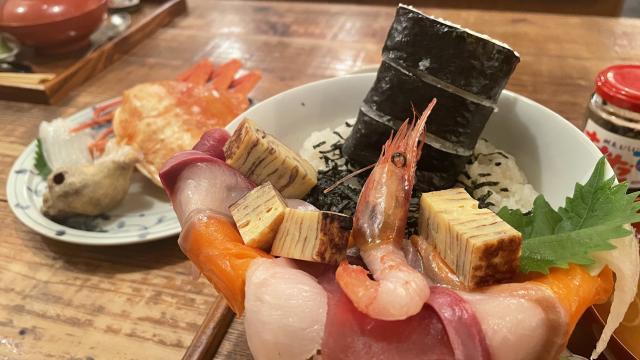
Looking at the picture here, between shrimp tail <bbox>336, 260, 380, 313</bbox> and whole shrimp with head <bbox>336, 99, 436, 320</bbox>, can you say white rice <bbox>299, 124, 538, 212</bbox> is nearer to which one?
whole shrimp with head <bbox>336, 99, 436, 320</bbox>

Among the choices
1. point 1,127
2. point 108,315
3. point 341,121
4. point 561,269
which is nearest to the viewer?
point 561,269

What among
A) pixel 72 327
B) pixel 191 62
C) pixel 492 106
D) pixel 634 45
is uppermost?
pixel 492 106

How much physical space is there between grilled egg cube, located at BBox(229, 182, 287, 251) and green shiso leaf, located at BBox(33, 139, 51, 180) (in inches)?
49.0

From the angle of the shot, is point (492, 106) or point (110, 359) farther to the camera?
point (110, 359)

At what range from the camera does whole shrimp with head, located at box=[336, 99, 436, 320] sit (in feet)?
2.06

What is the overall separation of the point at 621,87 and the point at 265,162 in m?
0.86

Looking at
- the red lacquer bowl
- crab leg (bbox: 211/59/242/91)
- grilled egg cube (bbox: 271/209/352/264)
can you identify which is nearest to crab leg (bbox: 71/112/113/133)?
crab leg (bbox: 211/59/242/91)

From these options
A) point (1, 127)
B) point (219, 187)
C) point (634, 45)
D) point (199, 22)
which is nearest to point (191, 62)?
point (199, 22)

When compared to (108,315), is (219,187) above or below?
above

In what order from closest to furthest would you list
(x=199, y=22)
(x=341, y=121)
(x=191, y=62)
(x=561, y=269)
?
(x=561, y=269), (x=341, y=121), (x=191, y=62), (x=199, y=22)

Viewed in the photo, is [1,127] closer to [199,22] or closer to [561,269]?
[199,22]

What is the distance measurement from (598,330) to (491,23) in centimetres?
195

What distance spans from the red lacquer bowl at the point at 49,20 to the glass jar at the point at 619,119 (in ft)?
7.46

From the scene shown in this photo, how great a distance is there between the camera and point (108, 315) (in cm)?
126
